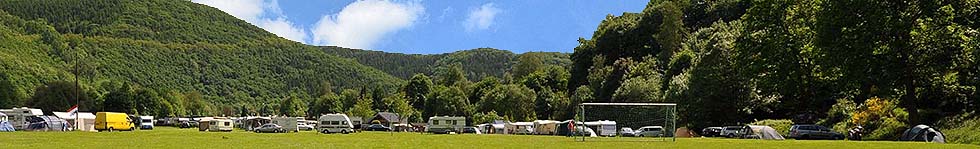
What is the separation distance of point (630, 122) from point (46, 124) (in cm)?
4478

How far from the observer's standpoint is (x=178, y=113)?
18225cm

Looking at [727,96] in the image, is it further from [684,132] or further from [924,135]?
[924,135]

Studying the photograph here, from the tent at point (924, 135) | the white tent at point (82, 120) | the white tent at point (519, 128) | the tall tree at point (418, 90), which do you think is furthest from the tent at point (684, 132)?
the tall tree at point (418, 90)

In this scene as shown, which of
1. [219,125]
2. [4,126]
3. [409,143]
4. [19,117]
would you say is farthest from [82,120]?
[409,143]

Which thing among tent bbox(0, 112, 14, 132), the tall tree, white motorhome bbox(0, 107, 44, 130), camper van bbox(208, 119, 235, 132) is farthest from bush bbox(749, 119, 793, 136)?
the tall tree

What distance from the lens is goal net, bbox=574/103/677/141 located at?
148ft

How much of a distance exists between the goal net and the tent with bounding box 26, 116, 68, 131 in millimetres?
39736

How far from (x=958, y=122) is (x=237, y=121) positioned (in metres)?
111

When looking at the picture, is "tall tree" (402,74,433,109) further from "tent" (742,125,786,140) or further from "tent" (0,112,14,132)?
"tent" (742,125,786,140)

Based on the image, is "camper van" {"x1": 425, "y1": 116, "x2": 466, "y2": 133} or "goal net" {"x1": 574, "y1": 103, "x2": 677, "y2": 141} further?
"camper van" {"x1": 425, "y1": 116, "x2": 466, "y2": 133}

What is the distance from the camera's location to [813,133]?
48.3m

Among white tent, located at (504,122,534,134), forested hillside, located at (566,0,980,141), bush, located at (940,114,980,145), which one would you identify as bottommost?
white tent, located at (504,122,534,134)

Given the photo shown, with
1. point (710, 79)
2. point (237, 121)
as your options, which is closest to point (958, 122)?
point (710, 79)

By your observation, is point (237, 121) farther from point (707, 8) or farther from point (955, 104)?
point (955, 104)
